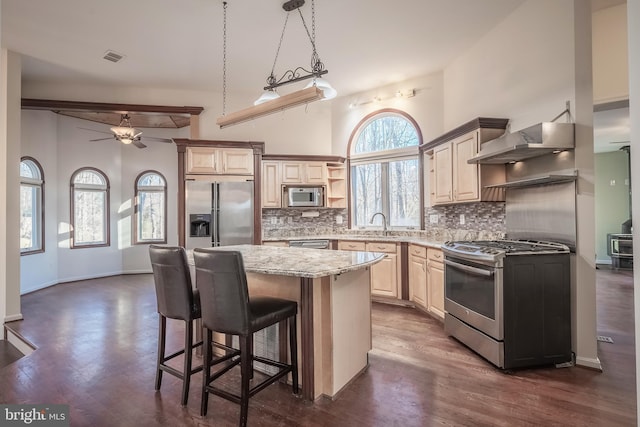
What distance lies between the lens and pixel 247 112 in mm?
2873

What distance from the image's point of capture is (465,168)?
379 cm

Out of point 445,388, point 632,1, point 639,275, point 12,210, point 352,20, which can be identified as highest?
point 352,20

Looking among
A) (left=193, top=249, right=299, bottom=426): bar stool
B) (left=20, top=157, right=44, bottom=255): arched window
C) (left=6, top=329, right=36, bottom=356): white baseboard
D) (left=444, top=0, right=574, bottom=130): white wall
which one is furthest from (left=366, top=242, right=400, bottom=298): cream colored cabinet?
(left=20, top=157, right=44, bottom=255): arched window

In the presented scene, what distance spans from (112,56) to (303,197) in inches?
126

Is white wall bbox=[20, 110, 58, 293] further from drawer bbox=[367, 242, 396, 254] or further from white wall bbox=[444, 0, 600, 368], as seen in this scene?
white wall bbox=[444, 0, 600, 368]

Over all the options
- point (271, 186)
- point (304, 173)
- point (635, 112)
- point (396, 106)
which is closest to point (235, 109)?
point (271, 186)

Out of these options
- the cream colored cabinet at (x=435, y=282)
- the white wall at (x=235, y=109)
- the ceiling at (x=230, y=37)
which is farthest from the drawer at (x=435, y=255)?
the white wall at (x=235, y=109)

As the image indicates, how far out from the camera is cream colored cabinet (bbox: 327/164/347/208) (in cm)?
582

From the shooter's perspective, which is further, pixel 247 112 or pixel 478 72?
pixel 478 72

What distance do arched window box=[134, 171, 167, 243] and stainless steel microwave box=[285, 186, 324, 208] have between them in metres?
3.68

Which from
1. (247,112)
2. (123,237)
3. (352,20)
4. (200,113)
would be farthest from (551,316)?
(123,237)

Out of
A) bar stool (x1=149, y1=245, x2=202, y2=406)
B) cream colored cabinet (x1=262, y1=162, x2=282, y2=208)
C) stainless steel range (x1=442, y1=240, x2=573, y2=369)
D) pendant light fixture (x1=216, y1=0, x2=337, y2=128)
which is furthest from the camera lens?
cream colored cabinet (x1=262, y1=162, x2=282, y2=208)

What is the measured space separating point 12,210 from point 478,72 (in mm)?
5916

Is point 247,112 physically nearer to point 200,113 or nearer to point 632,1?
point 632,1
